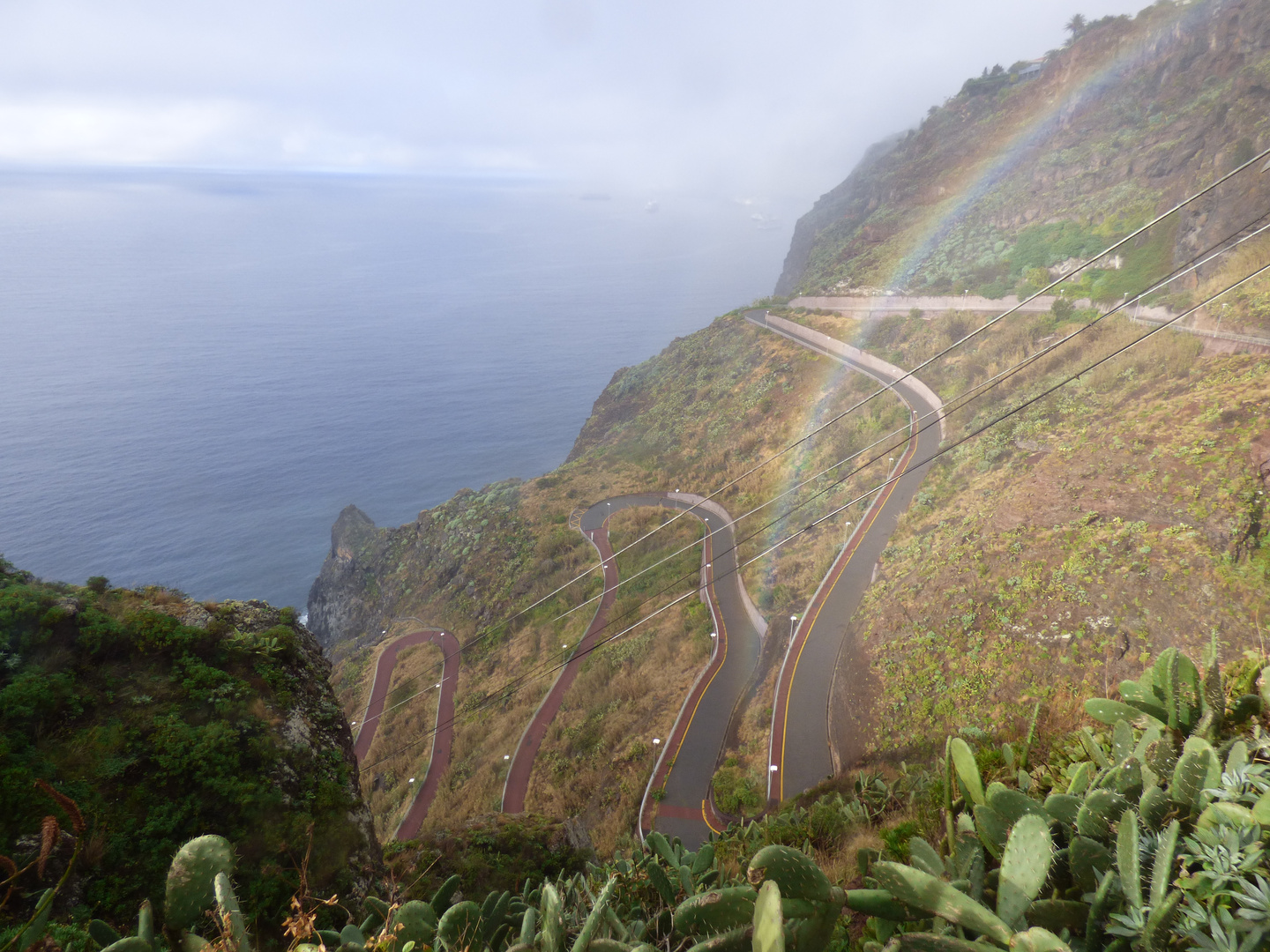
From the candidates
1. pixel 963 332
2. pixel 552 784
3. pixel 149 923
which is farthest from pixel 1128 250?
pixel 149 923

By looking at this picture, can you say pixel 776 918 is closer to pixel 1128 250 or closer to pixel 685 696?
pixel 685 696

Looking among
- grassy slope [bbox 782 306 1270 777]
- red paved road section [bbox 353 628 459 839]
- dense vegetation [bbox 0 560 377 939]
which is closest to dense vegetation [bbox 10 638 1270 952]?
dense vegetation [bbox 0 560 377 939]

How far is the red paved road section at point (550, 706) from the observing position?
18.8 meters

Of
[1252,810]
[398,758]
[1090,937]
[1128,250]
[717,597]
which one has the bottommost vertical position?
[398,758]

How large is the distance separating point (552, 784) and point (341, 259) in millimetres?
220852

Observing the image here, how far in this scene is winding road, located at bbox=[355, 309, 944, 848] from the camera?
15133 mm

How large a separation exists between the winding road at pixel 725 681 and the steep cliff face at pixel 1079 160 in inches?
605

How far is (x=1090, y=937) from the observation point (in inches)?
121

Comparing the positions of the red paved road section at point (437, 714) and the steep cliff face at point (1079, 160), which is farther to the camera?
the steep cliff face at point (1079, 160)

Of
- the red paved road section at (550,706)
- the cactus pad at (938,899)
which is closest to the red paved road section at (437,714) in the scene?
the red paved road section at (550,706)

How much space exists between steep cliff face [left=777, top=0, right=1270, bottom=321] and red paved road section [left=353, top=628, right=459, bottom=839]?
40.2 metres

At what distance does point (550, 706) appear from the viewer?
22547 millimetres

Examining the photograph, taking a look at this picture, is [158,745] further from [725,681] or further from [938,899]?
[725,681]

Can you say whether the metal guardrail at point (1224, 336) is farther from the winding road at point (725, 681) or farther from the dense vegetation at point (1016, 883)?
the dense vegetation at point (1016, 883)
